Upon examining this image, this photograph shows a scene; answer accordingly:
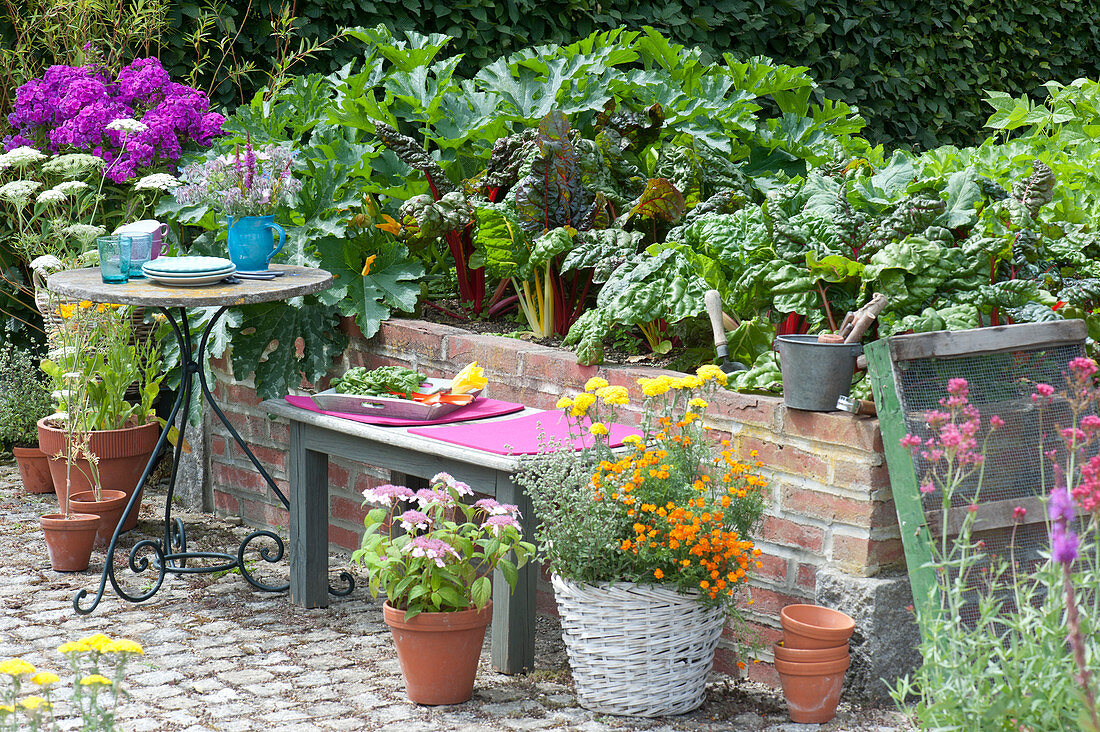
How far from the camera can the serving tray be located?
343cm

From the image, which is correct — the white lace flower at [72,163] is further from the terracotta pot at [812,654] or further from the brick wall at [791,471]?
the terracotta pot at [812,654]

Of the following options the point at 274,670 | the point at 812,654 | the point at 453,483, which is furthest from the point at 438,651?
the point at 812,654

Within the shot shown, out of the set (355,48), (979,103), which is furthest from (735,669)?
(979,103)

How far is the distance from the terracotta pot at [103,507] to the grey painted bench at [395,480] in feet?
2.78

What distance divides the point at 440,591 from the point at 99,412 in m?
2.01

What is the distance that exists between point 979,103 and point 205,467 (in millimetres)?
5221

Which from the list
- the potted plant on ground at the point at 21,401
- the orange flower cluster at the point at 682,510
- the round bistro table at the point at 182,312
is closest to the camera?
the orange flower cluster at the point at 682,510

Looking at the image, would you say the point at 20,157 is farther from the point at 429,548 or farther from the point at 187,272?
the point at 429,548

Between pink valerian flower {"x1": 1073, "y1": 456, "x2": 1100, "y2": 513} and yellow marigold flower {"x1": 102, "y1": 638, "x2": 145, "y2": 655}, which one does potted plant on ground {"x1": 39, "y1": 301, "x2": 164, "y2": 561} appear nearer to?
yellow marigold flower {"x1": 102, "y1": 638, "x2": 145, "y2": 655}

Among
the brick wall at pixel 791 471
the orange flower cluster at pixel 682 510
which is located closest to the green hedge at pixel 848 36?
the brick wall at pixel 791 471

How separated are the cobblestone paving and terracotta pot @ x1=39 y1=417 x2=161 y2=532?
14.5 inches

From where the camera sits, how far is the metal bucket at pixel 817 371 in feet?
9.51

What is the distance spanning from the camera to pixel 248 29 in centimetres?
525

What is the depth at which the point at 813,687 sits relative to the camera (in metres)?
2.80
